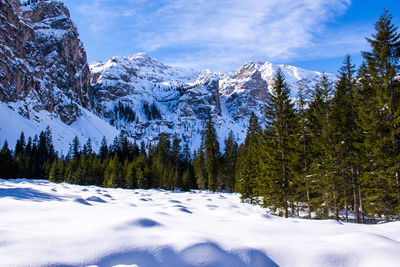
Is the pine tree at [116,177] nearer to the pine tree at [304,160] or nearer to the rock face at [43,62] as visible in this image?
the pine tree at [304,160]

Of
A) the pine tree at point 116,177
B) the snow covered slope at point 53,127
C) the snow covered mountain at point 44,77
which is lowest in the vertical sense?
the pine tree at point 116,177

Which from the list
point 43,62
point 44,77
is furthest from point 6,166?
point 43,62

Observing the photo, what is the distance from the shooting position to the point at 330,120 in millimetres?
15633

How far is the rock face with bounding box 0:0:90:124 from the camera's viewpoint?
381ft

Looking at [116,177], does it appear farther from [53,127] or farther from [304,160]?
[53,127]

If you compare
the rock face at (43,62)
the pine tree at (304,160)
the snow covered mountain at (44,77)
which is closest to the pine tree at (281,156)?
the pine tree at (304,160)

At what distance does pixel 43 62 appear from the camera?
14800 centimetres

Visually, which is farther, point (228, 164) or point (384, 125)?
point (228, 164)

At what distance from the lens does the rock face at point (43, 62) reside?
11625 cm

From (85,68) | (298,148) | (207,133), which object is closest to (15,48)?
(85,68)

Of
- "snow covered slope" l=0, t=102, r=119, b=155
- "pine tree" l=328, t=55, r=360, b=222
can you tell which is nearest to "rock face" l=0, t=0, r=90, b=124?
"snow covered slope" l=0, t=102, r=119, b=155

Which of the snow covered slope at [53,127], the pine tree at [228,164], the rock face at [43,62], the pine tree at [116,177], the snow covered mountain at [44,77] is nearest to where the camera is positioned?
the pine tree at [116,177]

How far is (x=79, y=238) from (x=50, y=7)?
744 ft

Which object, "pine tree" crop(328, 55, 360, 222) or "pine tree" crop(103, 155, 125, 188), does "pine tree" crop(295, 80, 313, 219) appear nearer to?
"pine tree" crop(328, 55, 360, 222)
